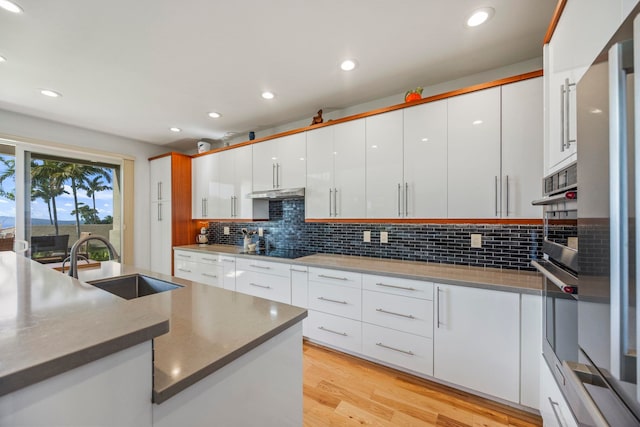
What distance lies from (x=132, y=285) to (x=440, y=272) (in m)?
2.25

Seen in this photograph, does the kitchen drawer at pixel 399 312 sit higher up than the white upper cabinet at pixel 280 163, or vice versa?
the white upper cabinet at pixel 280 163

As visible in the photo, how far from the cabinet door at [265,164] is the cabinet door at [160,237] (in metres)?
1.66

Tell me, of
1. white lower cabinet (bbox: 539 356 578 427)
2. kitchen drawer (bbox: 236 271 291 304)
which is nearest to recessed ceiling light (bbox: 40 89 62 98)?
kitchen drawer (bbox: 236 271 291 304)

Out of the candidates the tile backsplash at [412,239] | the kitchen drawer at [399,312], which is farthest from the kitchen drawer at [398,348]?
the tile backsplash at [412,239]

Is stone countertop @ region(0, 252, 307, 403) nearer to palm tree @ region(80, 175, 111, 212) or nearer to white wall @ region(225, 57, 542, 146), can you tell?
white wall @ region(225, 57, 542, 146)

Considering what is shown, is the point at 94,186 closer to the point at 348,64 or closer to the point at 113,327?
the point at 348,64

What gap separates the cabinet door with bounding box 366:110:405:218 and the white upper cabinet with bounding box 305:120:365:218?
8cm

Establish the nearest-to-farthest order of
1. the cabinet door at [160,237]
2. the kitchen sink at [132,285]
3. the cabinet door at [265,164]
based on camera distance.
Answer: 1. the kitchen sink at [132,285]
2. the cabinet door at [265,164]
3. the cabinet door at [160,237]

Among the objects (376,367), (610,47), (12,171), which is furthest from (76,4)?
(376,367)

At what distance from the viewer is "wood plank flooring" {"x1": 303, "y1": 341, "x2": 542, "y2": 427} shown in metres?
1.62

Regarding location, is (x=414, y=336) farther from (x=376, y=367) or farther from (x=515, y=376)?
(x=515, y=376)

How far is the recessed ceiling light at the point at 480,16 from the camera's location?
5.04 ft

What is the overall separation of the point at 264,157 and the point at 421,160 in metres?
1.92

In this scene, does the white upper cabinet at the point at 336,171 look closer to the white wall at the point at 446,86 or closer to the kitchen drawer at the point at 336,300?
the white wall at the point at 446,86
